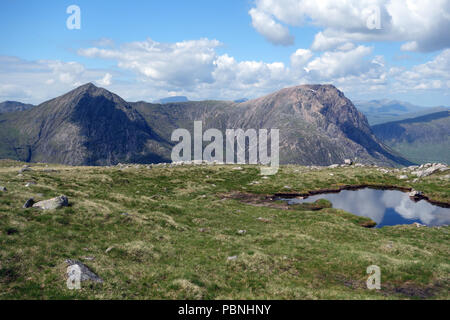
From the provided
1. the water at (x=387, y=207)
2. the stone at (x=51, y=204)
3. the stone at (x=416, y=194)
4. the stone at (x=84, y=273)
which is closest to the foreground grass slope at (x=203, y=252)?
the stone at (x=84, y=273)

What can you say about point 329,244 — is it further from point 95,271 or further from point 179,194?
point 179,194

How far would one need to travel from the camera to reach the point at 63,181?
169ft

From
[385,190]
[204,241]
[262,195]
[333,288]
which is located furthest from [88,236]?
[385,190]

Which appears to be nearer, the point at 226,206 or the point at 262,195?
the point at 226,206

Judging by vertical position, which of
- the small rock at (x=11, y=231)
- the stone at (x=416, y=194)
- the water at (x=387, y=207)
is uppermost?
the small rock at (x=11, y=231)

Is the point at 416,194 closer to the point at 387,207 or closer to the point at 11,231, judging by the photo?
the point at 387,207

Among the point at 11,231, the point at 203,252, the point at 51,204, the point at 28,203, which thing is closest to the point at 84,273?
the point at 11,231

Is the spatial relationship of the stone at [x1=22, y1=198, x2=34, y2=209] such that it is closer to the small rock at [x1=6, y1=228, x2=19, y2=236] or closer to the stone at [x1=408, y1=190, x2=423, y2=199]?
the small rock at [x1=6, y1=228, x2=19, y2=236]

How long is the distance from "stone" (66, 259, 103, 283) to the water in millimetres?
48939

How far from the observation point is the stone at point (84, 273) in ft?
61.0

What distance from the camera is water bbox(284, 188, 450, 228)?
53.1 metres

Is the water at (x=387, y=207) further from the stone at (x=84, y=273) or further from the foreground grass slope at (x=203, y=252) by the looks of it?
the stone at (x=84, y=273)

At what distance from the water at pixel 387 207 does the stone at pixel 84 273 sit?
4894cm
